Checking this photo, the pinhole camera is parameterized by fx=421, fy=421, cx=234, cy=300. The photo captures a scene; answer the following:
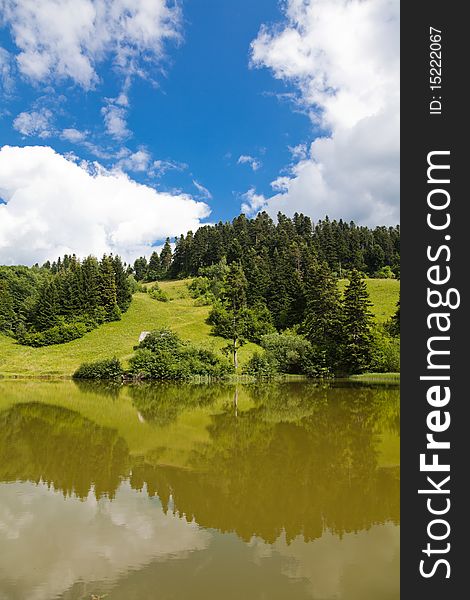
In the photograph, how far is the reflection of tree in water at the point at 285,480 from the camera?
27.4ft

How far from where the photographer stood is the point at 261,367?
48.8m

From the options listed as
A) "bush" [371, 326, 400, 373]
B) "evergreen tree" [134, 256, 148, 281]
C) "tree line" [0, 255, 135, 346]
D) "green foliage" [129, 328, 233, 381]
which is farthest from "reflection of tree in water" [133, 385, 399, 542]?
"evergreen tree" [134, 256, 148, 281]

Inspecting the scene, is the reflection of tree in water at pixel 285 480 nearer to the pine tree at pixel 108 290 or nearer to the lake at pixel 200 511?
the lake at pixel 200 511

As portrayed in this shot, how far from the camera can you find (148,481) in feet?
36.2

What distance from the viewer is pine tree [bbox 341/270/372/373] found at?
47.0 m

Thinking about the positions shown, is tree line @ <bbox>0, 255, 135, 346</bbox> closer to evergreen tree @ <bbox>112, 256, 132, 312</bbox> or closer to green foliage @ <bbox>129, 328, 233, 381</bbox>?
evergreen tree @ <bbox>112, 256, 132, 312</bbox>

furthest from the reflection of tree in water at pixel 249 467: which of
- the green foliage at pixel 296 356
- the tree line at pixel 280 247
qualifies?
the tree line at pixel 280 247

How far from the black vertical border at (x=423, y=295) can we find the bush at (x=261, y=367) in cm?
4235

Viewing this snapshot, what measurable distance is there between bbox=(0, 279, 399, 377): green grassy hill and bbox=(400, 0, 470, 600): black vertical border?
46.7m

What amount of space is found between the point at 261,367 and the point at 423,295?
43.0 m

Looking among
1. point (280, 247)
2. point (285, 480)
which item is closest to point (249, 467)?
point (285, 480)

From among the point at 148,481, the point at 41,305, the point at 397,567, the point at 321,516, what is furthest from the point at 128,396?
the point at 41,305

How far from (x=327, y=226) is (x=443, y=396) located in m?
101

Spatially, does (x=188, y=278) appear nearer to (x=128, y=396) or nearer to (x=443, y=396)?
(x=128, y=396)
